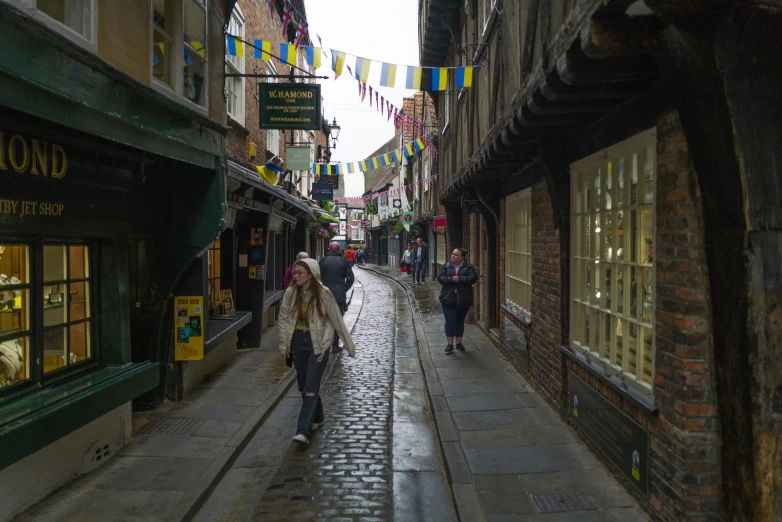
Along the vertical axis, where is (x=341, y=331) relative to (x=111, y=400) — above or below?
above

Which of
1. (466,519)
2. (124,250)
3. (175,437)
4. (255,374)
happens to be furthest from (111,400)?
(255,374)

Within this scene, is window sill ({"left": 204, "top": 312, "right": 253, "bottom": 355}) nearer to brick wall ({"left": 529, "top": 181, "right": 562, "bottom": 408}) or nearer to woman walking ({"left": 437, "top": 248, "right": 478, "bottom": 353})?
woman walking ({"left": 437, "top": 248, "right": 478, "bottom": 353})

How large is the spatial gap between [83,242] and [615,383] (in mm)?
4528

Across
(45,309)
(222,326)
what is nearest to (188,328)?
(222,326)

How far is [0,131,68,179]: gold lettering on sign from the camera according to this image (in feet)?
12.1

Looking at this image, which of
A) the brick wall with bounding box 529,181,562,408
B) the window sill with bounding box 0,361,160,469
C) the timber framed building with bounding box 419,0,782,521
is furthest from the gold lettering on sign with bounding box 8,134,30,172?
the brick wall with bounding box 529,181,562,408

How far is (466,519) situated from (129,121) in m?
3.64

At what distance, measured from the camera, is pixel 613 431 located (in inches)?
174

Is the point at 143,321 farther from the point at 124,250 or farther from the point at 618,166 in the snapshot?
the point at 618,166

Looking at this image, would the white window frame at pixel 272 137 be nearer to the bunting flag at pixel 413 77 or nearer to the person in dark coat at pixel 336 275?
the person in dark coat at pixel 336 275

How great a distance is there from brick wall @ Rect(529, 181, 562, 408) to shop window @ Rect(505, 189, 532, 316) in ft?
2.23

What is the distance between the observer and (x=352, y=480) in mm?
4680

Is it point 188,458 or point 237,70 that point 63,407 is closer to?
point 188,458

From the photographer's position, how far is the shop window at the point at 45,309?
13.0 feet
